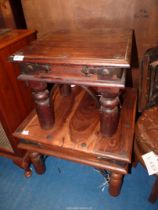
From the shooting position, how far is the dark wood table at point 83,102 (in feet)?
2.19

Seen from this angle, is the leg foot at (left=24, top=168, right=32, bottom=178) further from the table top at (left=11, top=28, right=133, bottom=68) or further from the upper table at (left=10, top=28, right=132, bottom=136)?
the table top at (left=11, top=28, right=133, bottom=68)

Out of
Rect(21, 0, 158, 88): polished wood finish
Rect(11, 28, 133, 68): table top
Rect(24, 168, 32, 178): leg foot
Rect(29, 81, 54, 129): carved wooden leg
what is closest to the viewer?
Rect(11, 28, 133, 68): table top

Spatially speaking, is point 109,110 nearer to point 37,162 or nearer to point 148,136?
point 148,136

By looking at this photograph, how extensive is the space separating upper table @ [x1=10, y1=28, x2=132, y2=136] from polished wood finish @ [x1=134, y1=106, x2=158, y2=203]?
0.44 feet

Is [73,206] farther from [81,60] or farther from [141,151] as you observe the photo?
[81,60]

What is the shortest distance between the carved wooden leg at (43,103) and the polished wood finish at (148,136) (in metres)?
0.45

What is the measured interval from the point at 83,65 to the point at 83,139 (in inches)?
15.2

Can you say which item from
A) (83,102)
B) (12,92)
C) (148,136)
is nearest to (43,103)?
(12,92)

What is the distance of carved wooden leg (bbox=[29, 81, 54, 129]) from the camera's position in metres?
0.78

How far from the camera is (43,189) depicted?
1072 millimetres

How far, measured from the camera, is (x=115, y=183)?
0.88 meters

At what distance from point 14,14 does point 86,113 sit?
29.6 inches

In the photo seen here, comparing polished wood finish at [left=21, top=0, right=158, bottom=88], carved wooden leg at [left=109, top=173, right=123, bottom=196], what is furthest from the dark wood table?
polished wood finish at [left=21, top=0, right=158, bottom=88]

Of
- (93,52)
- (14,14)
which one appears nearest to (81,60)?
(93,52)
